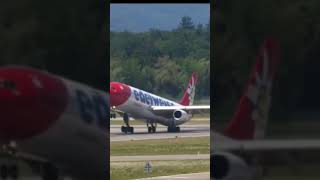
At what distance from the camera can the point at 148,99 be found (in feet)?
82.7

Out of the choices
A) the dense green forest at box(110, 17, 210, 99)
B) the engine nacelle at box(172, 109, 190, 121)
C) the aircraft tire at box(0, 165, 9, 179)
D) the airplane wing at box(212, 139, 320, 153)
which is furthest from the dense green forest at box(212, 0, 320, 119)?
the engine nacelle at box(172, 109, 190, 121)

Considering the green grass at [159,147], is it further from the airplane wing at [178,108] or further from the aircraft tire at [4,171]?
the aircraft tire at [4,171]

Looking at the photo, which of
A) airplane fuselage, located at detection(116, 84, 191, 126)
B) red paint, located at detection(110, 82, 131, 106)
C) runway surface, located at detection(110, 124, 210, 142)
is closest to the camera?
red paint, located at detection(110, 82, 131, 106)

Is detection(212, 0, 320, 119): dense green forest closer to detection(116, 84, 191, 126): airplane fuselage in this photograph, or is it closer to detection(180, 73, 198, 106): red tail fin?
detection(116, 84, 191, 126): airplane fuselage

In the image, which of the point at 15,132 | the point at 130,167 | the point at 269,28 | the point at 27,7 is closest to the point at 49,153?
the point at 15,132

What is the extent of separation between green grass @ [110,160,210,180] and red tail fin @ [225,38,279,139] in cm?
685

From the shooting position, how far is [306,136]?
4.15 m

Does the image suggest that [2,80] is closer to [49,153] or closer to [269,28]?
[49,153]

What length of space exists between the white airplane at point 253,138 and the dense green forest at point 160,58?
16140mm

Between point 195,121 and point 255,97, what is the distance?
85.7 feet

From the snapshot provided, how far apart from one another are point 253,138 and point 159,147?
14848 millimetres

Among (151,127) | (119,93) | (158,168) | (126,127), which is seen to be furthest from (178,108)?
(158,168)

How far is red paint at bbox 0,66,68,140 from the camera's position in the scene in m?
3.98

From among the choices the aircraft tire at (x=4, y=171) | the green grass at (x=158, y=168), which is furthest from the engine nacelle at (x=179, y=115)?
the aircraft tire at (x=4, y=171)
